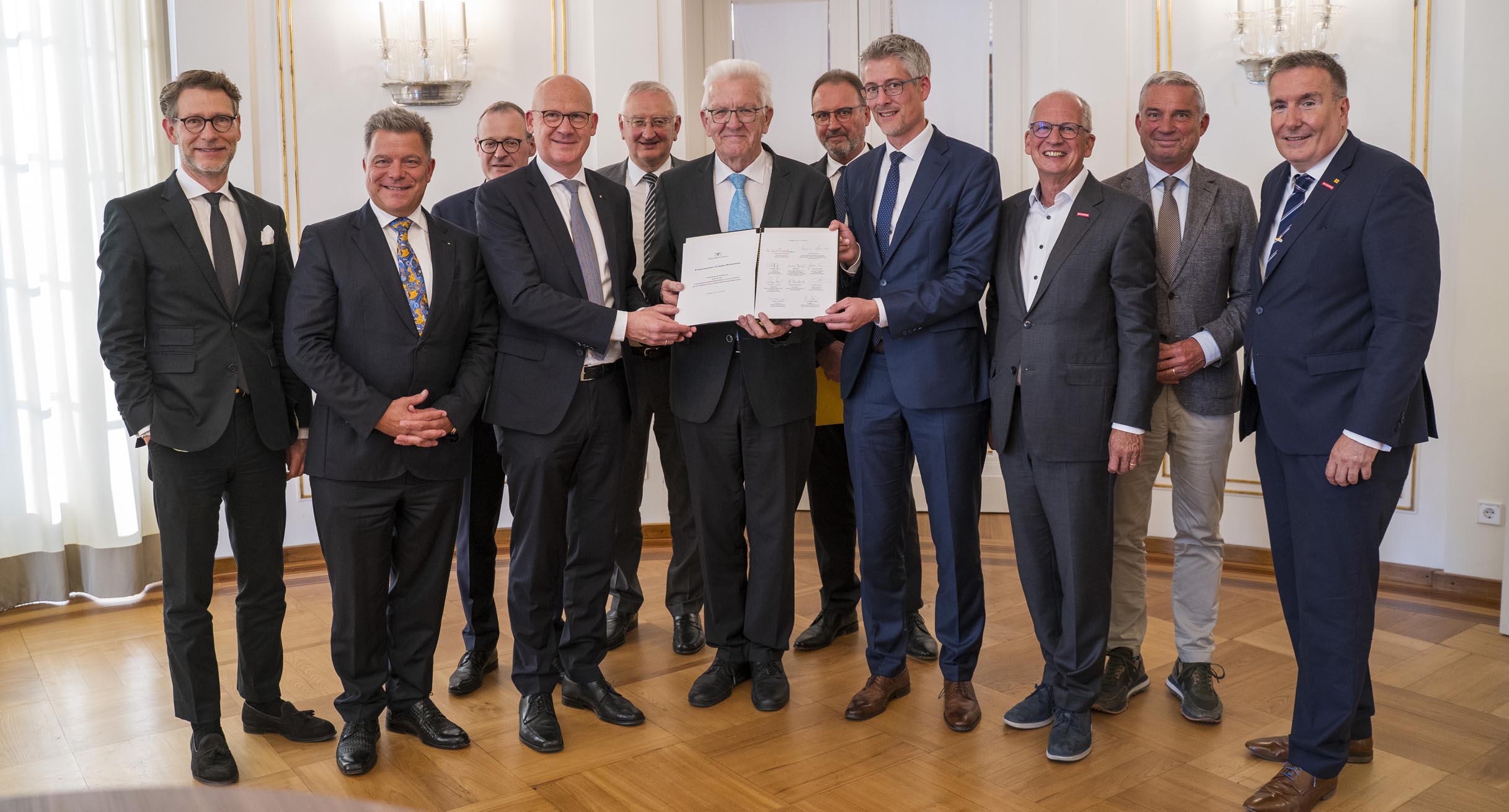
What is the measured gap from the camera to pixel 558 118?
310 centimetres

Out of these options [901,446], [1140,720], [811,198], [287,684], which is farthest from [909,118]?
[287,684]

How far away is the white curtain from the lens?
14.9ft

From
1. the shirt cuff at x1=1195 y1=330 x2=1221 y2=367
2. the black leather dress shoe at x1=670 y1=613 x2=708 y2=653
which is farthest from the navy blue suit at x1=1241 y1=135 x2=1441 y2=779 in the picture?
the black leather dress shoe at x1=670 y1=613 x2=708 y2=653

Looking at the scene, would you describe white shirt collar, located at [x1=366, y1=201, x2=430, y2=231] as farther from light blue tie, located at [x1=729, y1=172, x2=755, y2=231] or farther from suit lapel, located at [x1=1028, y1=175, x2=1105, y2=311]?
suit lapel, located at [x1=1028, y1=175, x2=1105, y2=311]

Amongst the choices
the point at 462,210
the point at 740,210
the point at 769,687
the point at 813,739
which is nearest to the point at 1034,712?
the point at 813,739

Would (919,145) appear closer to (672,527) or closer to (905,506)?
(905,506)

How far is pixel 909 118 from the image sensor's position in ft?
10.4

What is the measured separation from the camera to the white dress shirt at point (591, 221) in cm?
317

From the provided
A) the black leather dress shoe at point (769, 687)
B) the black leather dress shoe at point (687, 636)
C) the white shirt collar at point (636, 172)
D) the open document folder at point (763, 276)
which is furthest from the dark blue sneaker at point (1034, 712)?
the white shirt collar at point (636, 172)

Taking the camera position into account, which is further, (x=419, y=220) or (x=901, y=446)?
(x=901, y=446)

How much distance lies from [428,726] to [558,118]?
1.73 m

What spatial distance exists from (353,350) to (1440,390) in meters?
4.12

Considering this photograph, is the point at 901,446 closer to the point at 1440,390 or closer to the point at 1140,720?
the point at 1140,720

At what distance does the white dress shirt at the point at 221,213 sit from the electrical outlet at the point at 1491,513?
14.9 feet
